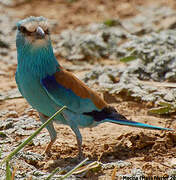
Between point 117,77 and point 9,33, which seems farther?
point 9,33

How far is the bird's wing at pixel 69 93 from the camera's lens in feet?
12.4

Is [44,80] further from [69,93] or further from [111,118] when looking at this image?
[111,118]

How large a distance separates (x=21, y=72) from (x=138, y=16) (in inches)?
223

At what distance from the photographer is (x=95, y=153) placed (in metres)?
4.17

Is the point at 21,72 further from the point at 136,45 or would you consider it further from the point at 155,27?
the point at 155,27

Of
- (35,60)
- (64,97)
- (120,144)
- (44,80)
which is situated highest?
(35,60)

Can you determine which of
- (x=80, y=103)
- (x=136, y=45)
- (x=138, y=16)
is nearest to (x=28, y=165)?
(x=80, y=103)

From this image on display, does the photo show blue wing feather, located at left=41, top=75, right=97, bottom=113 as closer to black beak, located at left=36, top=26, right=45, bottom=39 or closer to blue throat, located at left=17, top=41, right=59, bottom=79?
blue throat, located at left=17, top=41, right=59, bottom=79

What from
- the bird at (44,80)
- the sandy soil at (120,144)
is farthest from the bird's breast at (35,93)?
the sandy soil at (120,144)

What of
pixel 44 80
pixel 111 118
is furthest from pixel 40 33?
pixel 111 118

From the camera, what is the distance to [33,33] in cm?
369

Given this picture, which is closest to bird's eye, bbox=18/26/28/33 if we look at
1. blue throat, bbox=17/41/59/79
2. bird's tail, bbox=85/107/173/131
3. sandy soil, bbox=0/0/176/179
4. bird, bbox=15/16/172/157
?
bird, bbox=15/16/172/157

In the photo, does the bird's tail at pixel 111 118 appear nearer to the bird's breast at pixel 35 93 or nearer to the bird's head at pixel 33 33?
the bird's breast at pixel 35 93

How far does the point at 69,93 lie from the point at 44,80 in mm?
273
